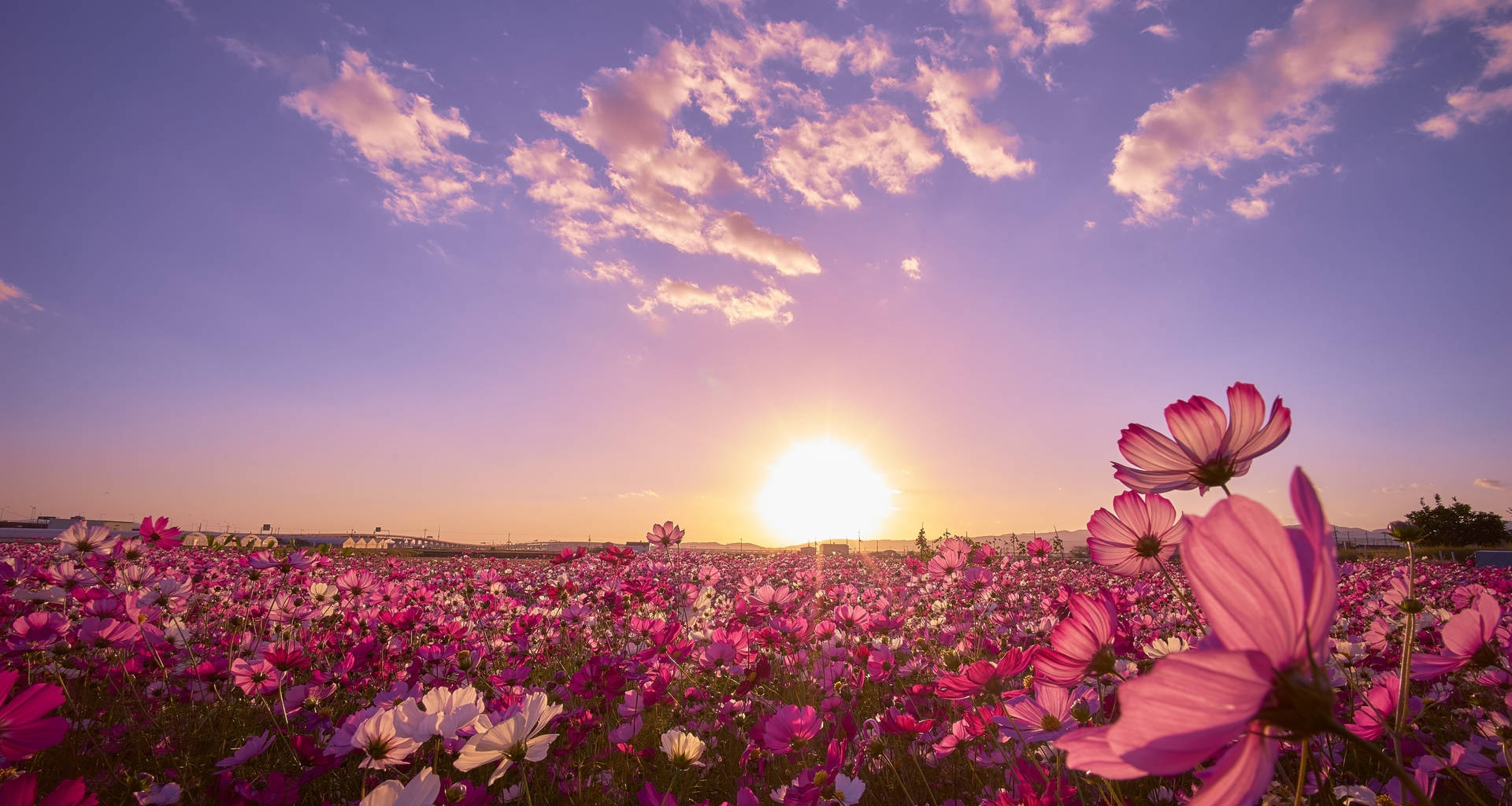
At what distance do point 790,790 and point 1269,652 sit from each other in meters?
1.48

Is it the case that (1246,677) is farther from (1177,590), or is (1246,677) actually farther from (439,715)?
(439,715)

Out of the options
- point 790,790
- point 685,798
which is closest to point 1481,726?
point 790,790

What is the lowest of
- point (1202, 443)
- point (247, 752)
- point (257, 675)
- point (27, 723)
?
point (247, 752)

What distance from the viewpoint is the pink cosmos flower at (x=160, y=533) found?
3.05 metres

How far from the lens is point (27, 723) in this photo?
1.10m

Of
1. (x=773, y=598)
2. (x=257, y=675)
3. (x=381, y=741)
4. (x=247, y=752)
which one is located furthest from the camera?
(x=773, y=598)

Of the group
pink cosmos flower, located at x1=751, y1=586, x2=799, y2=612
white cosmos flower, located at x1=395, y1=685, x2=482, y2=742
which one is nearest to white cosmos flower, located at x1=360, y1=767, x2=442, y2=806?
white cosmos flower, located at x1=395, y1=685, x2=482, y2=742

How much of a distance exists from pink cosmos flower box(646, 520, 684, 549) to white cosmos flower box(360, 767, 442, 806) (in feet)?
8.36

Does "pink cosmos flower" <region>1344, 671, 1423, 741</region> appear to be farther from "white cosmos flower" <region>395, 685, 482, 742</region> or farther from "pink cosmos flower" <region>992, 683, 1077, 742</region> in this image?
"white cosmos flower" <region>395, 685, 482, 742</region>

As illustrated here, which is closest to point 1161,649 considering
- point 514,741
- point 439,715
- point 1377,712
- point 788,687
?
point 1377,712

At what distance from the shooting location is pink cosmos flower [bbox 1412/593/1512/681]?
3.75 feet

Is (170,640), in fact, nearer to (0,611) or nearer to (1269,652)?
(0,611)

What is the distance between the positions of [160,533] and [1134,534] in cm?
415

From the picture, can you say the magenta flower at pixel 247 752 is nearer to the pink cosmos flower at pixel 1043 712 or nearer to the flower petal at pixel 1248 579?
the pink cosmos flower at pixel 1043 712
